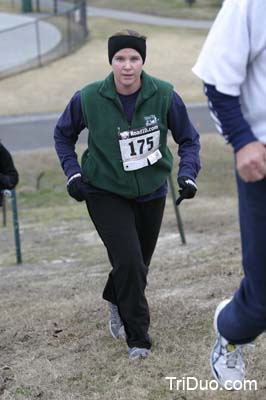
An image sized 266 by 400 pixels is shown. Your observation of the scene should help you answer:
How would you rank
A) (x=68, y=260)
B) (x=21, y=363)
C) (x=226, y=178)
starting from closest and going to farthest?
(x=21, y=363), (x=68, y=260), (x=226, y=178)

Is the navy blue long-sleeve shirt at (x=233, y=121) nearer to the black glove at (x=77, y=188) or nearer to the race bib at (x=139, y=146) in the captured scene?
the race bib at (x=139, y=146)

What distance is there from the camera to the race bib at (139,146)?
4352 millimetres

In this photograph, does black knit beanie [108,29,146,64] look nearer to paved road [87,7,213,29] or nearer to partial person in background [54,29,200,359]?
partial person in background [54,29,200,359]

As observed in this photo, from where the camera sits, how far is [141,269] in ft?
14.6

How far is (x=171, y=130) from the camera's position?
4551 millimetres

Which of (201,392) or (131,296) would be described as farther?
(131,296)

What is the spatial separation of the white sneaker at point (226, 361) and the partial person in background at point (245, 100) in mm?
347

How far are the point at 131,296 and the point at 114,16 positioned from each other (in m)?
42.9

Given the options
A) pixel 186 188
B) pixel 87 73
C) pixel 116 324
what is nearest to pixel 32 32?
pixel 87 73

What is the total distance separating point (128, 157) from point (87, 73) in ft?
87.0

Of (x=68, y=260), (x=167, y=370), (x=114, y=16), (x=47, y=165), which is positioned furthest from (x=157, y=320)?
(x=114, y=16)

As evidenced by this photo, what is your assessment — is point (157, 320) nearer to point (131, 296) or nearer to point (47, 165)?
point (131, 296)

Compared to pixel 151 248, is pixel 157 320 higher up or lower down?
lower down

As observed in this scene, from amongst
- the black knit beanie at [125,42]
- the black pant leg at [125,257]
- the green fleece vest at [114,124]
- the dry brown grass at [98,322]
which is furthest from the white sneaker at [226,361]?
the black knit beanie at [125,42]
